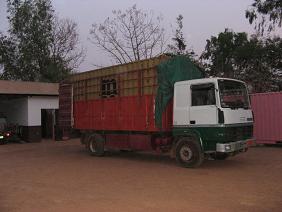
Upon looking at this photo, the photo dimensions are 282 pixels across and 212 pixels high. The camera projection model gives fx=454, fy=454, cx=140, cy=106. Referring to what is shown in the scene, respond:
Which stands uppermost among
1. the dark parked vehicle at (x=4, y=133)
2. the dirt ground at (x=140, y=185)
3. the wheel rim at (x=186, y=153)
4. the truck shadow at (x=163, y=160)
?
the dark parked vehicle at (x=4, y=133)

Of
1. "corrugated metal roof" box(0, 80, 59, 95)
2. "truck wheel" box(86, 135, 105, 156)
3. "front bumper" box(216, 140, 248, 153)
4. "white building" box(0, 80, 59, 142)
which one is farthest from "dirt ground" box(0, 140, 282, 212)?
"white building" box(0, 80, 59, 142)

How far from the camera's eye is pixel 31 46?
44750 mm

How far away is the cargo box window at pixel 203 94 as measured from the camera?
13.5 metres

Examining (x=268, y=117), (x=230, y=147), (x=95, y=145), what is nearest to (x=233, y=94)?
(x=230, y=147)

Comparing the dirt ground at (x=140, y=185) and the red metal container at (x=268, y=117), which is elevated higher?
the red metal container at (x=268, y=117)

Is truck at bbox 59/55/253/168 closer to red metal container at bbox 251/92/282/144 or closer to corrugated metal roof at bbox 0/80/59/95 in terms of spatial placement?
red metal container at bbox 251/92/282/144

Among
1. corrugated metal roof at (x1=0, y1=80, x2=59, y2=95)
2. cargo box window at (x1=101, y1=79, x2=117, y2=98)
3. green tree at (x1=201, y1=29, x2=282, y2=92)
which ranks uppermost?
green tree at (x1=201, y1=29, x2=282, y2=92)

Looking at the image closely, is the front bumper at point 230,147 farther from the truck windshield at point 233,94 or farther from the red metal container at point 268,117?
the red metal container at point 268,117

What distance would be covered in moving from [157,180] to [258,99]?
10962mm

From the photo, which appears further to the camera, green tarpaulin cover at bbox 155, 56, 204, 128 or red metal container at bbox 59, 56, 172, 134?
red metal container at bbox 59, 56, 172, 134

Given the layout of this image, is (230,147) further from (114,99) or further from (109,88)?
(109,88)

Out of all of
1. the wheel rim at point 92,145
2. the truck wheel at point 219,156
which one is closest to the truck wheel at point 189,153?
the truck wheel at point 219,156

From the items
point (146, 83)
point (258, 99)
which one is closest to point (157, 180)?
point (146, 83)

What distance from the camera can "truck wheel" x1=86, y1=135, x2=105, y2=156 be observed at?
58.8ft
